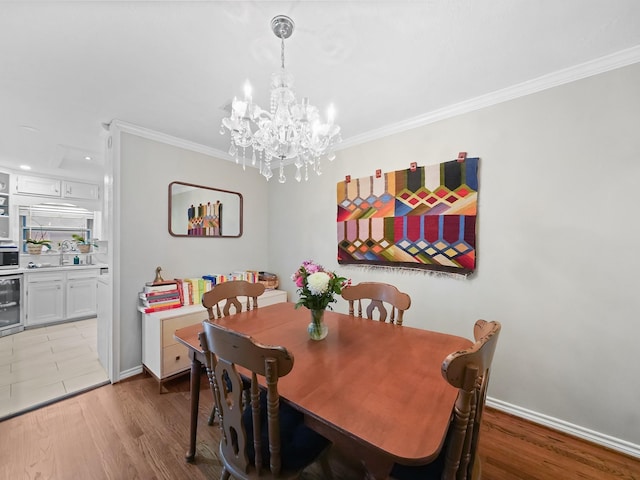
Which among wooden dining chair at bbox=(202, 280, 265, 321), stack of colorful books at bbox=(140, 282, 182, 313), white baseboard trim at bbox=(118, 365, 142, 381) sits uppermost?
wooden dining chair at bbox=(202, 280, 265, 321)

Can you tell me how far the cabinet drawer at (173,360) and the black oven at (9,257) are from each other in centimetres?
326

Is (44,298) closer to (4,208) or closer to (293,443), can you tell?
(4,208)

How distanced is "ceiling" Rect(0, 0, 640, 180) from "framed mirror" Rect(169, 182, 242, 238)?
80 centimetres

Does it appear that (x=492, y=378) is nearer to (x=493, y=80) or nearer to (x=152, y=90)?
(x=493, y=80)

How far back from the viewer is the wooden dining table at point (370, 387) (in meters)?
0.75

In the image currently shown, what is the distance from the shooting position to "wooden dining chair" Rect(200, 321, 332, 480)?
857 millimetres

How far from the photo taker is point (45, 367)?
257 centimetres

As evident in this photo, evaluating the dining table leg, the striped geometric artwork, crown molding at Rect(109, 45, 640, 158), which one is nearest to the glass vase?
the dining table leg

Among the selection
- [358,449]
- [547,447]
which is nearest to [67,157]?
[358,449]

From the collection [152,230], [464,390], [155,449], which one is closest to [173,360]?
[155,449]

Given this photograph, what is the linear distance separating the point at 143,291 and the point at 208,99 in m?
1.89

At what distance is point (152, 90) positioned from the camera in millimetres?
1873

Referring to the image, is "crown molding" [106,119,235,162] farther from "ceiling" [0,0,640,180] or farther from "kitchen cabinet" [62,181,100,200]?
"kitchen cabinet" [62,181,100,200]

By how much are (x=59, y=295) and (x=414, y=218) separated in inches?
202
